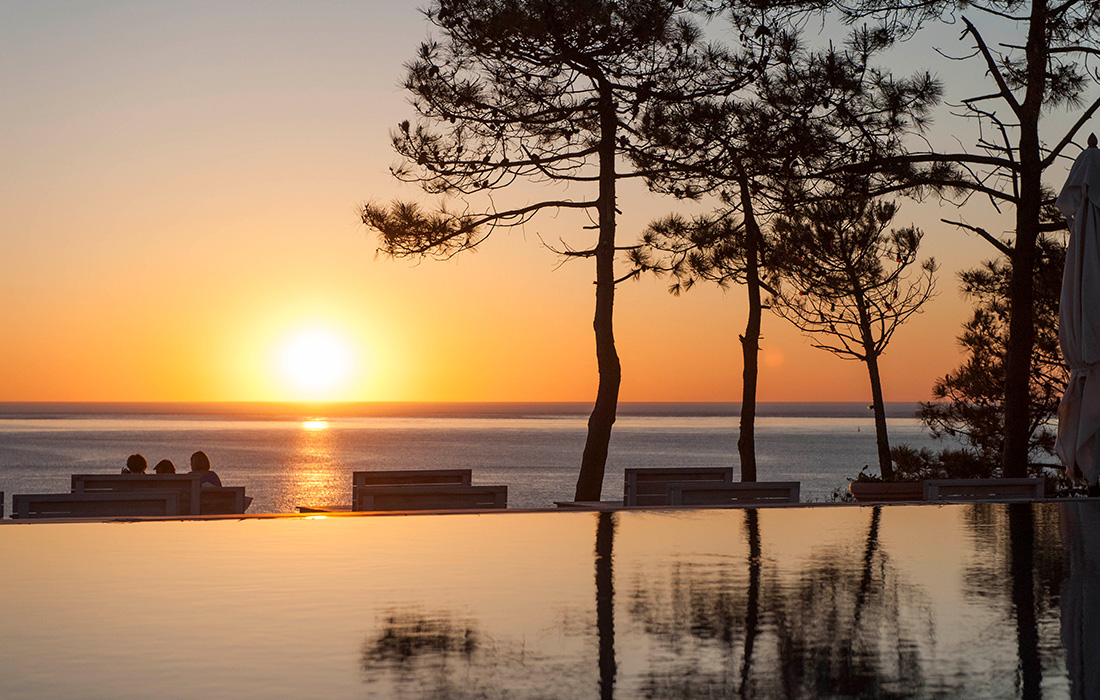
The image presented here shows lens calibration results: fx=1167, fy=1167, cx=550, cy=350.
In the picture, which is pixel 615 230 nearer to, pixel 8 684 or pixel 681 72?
pixel 681 72

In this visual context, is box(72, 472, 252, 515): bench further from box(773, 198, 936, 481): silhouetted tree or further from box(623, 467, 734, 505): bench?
box(773, 198, 936, 481): silhouetted tree

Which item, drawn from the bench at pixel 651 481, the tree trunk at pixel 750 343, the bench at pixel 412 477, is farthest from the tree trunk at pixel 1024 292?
the bench at pixel 412 477

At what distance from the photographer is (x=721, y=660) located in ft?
10.2

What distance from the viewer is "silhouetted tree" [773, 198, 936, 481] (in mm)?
18766

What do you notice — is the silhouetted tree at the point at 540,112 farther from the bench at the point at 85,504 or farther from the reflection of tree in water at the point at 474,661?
the reflection of tree in water at the point at 474,661

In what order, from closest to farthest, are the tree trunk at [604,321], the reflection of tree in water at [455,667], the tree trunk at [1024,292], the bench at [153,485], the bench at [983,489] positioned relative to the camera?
the reflection of tree in water at [455,667]
the bench at [153,485]
the bench at [983,489]
the tree trunk at [1024,292]
the tree trunk at [604,321]

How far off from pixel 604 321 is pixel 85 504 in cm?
787

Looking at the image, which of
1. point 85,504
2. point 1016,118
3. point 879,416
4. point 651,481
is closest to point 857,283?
point 879,416

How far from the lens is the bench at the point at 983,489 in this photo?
314 inches

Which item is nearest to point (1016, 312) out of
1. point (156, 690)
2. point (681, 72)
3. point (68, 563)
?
point (681, 72)

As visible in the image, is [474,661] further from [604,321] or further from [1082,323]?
[604,321]

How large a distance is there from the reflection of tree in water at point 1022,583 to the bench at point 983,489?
854mm

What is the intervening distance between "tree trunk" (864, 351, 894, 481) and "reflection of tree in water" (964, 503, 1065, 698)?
10.8 m

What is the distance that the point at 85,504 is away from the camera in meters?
6.85
